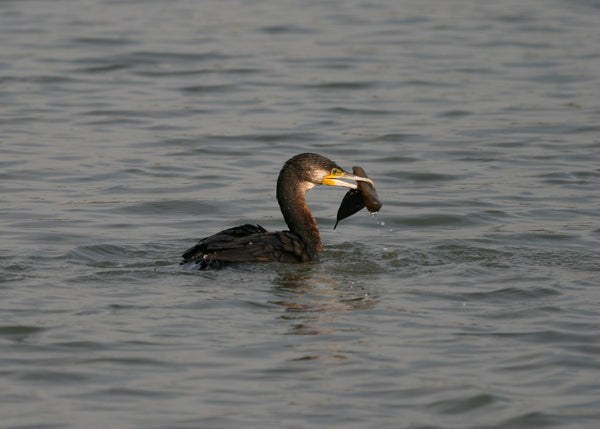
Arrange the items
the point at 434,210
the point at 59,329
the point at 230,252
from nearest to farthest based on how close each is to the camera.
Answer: the point at 59,329 → the point at 230,252 → the point at 434,210

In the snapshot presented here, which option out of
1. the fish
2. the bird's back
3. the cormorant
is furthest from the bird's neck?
the bird's back

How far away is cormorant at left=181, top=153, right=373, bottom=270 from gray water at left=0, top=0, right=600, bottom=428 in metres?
0.12

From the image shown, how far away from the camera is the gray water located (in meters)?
6.63

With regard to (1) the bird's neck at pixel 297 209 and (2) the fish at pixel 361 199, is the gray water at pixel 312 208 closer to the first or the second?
(1) the bird's neck at pixel 297 209

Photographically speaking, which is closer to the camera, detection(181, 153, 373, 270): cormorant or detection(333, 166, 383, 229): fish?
detection(181, 153, 373, 270): cormorant

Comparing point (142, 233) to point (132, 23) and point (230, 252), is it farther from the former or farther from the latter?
point (132, 23)

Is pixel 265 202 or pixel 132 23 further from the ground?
pixel 132 23

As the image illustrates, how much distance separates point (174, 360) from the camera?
7027 millimetres

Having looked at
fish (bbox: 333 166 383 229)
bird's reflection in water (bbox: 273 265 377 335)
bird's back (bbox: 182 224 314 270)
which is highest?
fish (bbox: 333 166 383 229)

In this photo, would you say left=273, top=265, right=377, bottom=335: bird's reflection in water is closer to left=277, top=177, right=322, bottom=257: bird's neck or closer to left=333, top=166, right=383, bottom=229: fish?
left=277, top=177, right=322, bottom=257: bird's neck

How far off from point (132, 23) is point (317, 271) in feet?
49.3

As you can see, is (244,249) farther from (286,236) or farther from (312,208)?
(312,208)

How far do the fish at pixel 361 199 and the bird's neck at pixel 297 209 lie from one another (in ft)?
0.84

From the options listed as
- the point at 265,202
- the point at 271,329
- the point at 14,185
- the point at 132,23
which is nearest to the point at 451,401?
the point at 271,329
